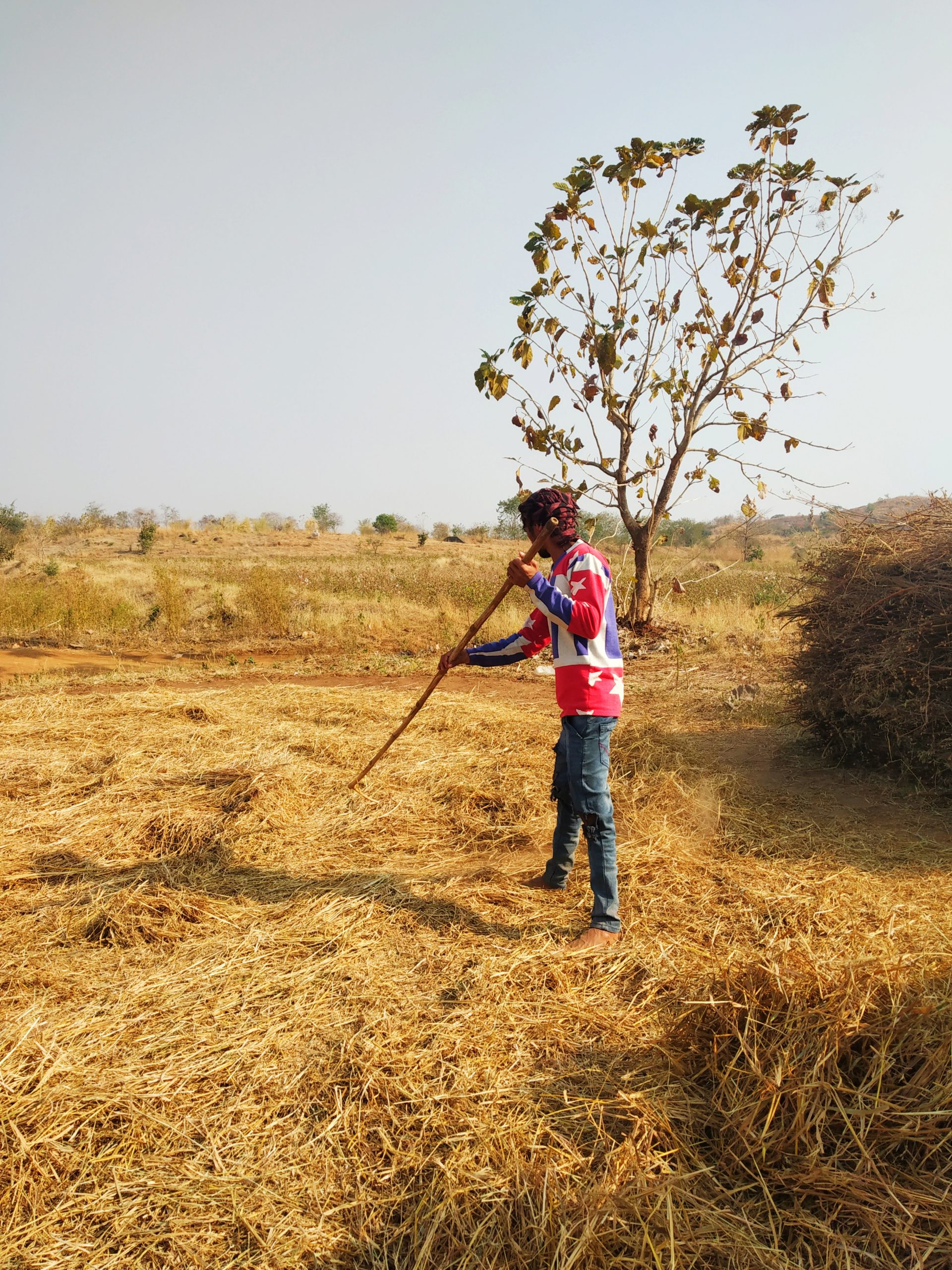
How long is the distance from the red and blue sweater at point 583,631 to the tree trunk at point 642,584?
6.65 metres

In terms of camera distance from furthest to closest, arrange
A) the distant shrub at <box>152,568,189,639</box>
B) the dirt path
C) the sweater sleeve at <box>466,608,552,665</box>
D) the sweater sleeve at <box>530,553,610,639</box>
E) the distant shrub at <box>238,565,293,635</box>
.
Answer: the distant shrub at <box>238,565,293,635</box>
the distant shrub at <box>152,568,189,639</box>
the dirt path
the sweater sleeve at <box>466,608,552,665</box>
the sweater sleeve at <box>530,553,610,639</box>

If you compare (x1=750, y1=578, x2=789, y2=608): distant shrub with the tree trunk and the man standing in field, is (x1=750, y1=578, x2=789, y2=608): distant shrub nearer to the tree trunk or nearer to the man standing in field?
the tree trunk

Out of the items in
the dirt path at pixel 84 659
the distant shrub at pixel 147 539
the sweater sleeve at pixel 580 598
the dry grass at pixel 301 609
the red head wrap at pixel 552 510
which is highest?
the distant shrub at pixel 147 539

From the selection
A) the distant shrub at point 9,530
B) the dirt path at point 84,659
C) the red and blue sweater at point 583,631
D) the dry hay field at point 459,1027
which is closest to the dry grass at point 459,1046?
the dry hay field at point 459,1027

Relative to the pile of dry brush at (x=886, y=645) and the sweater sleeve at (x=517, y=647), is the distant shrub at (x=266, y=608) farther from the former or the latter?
the sweater sleeve at (x=517, y=647)

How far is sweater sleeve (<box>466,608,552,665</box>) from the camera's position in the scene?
11.1 feet

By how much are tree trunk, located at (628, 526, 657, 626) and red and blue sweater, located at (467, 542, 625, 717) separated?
6.65 m

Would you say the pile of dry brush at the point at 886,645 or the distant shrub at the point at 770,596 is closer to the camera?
the pile of dry brush at the point at 886,645

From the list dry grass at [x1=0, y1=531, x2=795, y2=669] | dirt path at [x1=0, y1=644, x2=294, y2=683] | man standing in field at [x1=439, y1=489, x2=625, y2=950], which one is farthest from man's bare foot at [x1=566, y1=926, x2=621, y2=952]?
dirt path at [x1=0, y1=644, x2=294, y2=683]

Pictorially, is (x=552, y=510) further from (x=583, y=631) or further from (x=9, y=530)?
(x=9, y=530)

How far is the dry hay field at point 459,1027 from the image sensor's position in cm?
184

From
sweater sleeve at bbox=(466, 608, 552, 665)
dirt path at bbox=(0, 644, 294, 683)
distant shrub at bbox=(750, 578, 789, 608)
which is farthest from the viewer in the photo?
distant shrub at bbox=(750, 578, 789, 608)

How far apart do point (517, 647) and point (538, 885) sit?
1.10 meters

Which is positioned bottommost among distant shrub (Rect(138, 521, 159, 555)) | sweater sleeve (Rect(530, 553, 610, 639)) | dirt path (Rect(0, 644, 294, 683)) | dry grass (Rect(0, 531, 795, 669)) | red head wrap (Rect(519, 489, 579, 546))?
dirt path (Rect(0, 644, 294, 683))
